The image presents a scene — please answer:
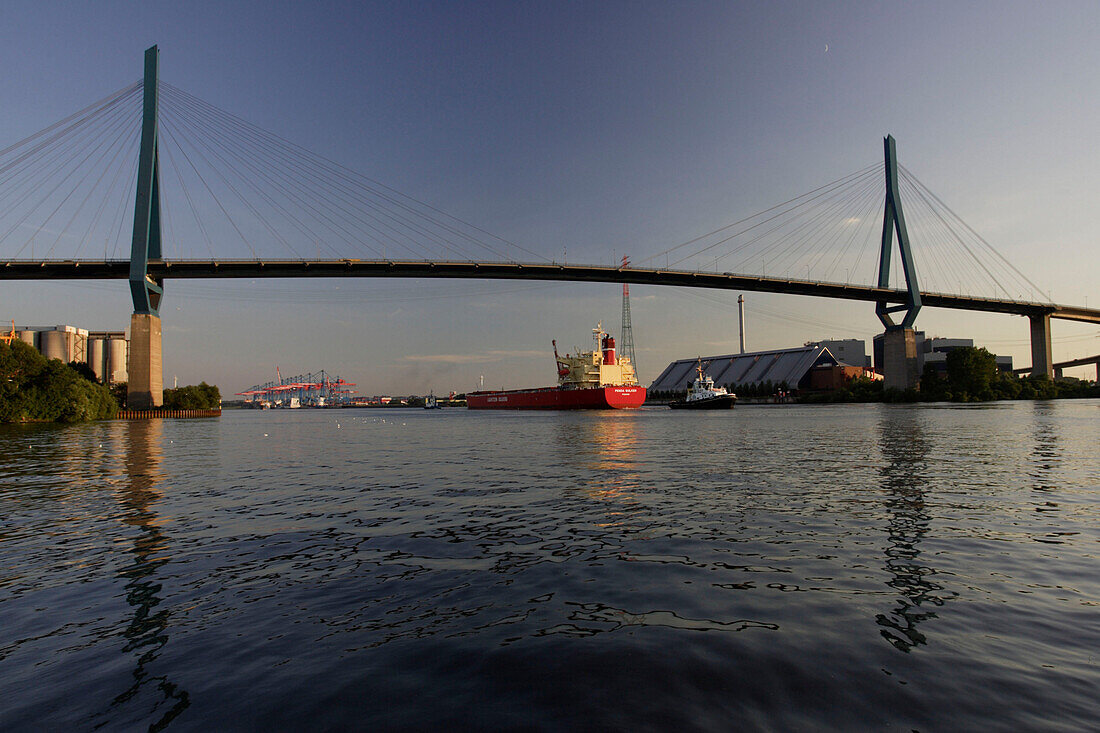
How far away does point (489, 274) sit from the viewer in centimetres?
6500

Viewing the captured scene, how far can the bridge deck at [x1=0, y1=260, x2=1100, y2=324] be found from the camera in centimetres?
5547

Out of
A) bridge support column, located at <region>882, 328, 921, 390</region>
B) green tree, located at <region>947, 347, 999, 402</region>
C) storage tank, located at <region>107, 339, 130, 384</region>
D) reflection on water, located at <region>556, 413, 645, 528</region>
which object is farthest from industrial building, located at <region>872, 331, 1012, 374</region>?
storage tank, located at <region>107, 339, 130, 384</region>

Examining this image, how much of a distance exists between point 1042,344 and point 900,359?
24.4 m

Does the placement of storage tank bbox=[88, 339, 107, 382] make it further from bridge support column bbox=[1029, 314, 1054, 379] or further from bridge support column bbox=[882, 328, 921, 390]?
bridge support column bbox=[1029, 314, 1054, 379]

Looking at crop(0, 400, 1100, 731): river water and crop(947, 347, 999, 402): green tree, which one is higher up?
crop(947, 347, 999, 402): green tree

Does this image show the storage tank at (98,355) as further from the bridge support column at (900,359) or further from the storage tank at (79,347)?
the bridge support column at (900,359)

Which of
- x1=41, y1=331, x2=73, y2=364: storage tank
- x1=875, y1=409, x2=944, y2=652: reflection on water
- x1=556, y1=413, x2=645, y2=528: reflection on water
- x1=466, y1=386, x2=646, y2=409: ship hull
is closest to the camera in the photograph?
x1=875, y1=409, x2=944, y2=652: reflection on water

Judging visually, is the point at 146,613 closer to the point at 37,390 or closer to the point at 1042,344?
the point at 37,390

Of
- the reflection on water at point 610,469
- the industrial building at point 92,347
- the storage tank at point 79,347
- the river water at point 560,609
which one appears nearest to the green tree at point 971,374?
the reflection on water at point 610,469

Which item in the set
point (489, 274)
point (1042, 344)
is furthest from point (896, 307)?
point (489, 274)

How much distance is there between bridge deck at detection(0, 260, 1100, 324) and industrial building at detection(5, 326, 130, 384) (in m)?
83.2

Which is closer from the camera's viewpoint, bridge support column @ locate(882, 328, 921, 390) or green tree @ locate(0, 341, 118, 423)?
green tree @ locate(0, 341, 118, 423)

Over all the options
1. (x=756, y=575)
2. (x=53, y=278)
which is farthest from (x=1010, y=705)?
(x=53, y=278)

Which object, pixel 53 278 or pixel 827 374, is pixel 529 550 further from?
pixel 827 374
